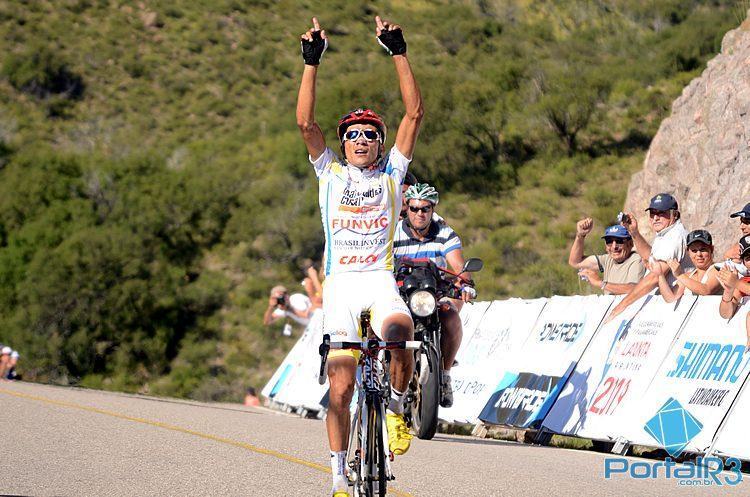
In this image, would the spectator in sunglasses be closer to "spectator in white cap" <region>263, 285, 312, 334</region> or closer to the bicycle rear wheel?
the bicycle rear wheel

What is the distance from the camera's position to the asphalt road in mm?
7992

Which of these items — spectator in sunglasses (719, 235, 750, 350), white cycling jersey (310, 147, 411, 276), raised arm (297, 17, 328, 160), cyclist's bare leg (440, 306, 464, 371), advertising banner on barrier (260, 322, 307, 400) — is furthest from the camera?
advertising banner on barrier (260, 322, 307, 400)

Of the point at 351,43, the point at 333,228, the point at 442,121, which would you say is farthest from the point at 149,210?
the point at 333,228

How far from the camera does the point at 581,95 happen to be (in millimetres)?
47094

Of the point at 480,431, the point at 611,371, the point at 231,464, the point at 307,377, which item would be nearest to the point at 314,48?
the point at 231,464

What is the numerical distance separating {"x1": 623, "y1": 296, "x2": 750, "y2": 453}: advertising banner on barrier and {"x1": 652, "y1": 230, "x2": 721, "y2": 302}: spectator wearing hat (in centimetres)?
45

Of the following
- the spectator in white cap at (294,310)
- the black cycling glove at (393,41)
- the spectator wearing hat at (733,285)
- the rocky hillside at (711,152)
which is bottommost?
the spectator wearing hat at (733,285)

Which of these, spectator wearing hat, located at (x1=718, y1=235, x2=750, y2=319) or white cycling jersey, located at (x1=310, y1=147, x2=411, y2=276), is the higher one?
spectator wearing hat, located at (x1=718, y1=235, x2=750, y2=319)

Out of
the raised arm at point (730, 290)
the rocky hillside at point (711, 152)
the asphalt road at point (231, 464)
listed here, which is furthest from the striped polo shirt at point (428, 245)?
the rocky hillside at point (711, 152)

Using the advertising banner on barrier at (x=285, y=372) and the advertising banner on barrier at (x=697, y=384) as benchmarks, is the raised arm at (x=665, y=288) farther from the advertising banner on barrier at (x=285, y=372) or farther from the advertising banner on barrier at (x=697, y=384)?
the advertising banner on barrier at (x=285, y=372)

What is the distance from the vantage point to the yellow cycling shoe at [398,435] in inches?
288

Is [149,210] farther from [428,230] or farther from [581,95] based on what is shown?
[428,230]

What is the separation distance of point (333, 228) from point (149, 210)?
43.0 meters

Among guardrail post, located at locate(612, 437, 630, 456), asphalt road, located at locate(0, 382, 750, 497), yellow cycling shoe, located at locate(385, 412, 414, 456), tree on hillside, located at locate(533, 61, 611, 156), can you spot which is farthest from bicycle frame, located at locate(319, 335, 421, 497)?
tree on hillside, located at locate(533, 61, 611, 156)
